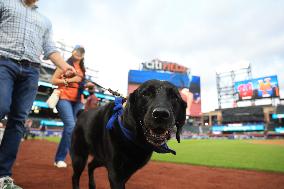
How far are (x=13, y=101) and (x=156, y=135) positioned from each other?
204cm

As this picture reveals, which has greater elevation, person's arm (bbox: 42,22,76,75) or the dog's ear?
person's arm (bbox: 42,22,76,75)

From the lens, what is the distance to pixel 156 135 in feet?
7.53

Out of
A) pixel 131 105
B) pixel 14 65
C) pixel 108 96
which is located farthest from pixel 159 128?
pixel 108 96

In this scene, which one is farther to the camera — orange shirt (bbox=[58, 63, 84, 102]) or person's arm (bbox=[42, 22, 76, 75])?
orange shirt (bbox=[58, 63, 84, 102])

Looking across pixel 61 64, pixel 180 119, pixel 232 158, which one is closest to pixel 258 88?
pixel 232 158

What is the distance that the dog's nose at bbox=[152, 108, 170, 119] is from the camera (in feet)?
A: 7.09

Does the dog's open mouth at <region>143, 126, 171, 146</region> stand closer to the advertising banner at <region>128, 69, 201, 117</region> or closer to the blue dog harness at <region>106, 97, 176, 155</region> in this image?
the blue dog harness at <region>106, 97, 176, 155</region>

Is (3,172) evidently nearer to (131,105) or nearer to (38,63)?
(38,63)

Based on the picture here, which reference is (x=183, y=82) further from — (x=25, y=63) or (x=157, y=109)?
(x=157, y=109)

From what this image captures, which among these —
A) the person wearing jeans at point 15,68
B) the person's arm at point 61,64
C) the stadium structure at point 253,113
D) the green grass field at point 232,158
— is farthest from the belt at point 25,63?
the stadium structure at point 253,113

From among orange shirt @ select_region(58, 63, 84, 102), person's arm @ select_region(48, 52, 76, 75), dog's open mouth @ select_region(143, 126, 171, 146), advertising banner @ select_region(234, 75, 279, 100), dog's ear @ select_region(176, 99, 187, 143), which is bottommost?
dog's open mouth @ select_region(143, 126, 171, 146)

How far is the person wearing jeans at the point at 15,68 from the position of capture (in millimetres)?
3009

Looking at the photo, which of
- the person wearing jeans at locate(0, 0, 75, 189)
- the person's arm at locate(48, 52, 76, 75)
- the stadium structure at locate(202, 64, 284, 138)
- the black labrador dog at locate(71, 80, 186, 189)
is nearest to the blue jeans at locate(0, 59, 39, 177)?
the person wearing jeans at locate(0, 0, 75, 189)

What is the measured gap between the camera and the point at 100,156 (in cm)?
300
